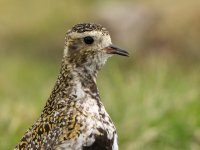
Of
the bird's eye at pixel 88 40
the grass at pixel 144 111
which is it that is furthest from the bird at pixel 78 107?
the grass at pixel 144 111

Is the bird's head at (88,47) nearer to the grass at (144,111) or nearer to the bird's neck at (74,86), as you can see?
the bird's neck at (74,86)

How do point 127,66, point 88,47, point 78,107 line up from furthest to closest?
1. point 127,66
2. point 88,47
3. point 78,107

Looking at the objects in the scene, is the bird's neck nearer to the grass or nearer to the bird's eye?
the bird's eye

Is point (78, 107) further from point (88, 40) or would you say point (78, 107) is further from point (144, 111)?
point (144, 111)

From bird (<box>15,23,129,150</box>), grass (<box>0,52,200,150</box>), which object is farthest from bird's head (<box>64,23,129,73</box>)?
grass (<box>0,52,200,150</box>)

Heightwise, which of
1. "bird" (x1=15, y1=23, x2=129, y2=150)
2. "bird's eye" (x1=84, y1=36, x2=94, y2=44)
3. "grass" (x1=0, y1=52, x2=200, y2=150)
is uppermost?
"grass" (x1=0, y1=52, x2=200, y2=150)

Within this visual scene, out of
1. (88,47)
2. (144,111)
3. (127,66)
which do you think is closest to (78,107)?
(88,47)
